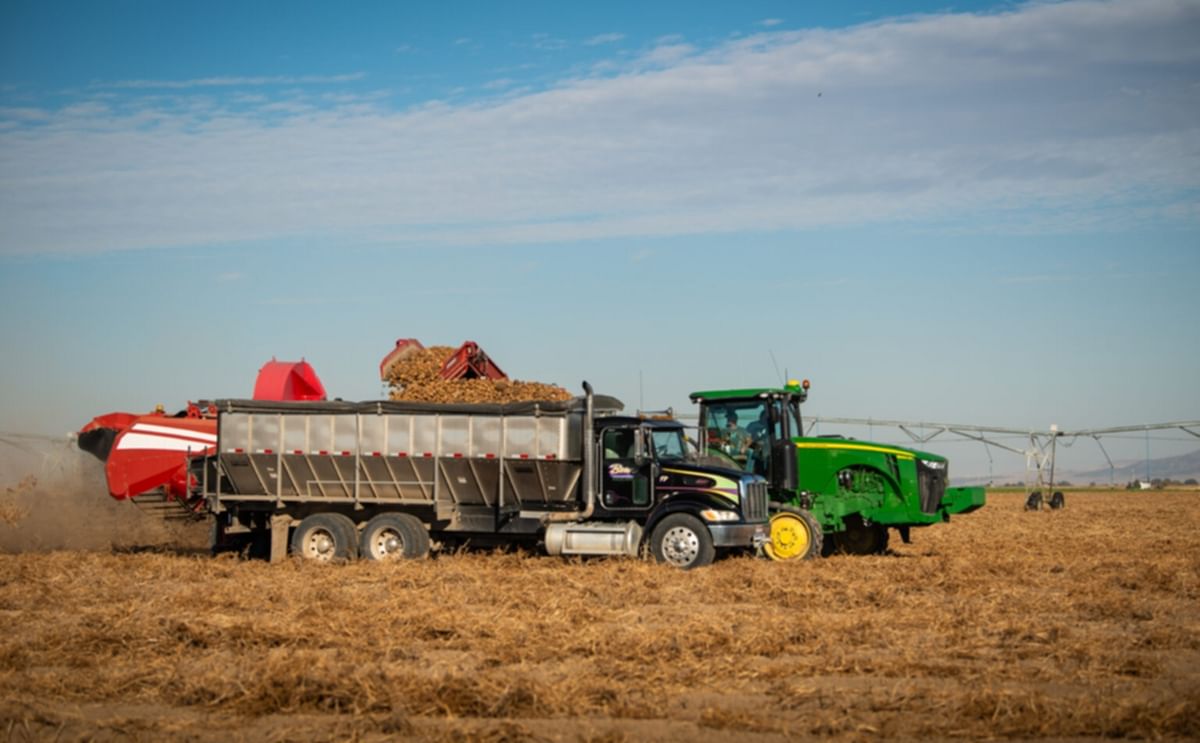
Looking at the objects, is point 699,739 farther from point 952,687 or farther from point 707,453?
point 707,453

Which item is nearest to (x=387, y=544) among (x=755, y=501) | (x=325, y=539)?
(x=325, y=539)

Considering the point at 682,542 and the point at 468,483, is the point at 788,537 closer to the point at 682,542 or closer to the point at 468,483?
the point at 682,542

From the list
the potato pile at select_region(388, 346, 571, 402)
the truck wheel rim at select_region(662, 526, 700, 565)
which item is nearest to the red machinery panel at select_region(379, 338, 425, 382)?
the potato pile at select_region(388, 346, 571, 402)

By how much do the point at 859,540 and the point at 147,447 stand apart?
1241 centimetres

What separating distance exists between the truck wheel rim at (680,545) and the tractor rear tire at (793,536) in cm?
202

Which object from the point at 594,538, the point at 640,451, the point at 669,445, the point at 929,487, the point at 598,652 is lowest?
the point at 598,652

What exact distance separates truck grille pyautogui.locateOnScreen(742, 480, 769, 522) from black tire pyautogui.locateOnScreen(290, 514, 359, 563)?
6.14 meters

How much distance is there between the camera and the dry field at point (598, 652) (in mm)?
9000

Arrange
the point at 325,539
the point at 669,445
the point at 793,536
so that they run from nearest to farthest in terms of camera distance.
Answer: the point at 669,445 → the point at 325,539 → the point at 793,536

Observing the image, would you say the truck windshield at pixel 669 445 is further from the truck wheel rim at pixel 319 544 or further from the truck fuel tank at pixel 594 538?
the truck wheel rim at pixel 319 544

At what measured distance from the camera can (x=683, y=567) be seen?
62.4 feet

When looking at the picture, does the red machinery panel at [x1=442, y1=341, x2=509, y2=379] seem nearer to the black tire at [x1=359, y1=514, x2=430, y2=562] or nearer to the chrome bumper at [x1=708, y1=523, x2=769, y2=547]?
the black tire at [x1=359, y1=514, x2=430, y2=562]

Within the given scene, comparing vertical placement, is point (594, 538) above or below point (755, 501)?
below

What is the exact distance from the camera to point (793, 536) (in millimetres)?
20875
